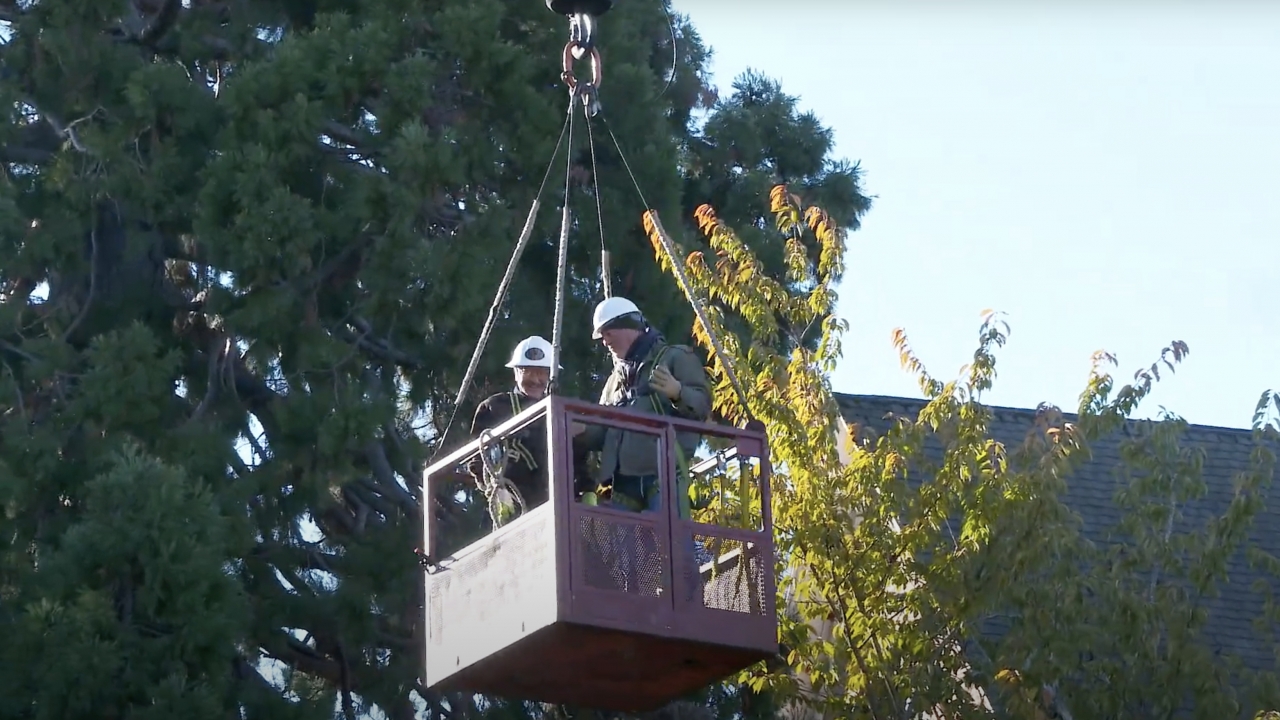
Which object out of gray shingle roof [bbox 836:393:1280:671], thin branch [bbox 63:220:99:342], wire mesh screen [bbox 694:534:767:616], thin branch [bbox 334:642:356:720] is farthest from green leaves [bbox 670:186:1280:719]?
thin branch [bbox 63:220:99:342]

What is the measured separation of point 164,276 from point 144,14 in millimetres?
2269

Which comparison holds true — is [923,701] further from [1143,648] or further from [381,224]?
[381,224]

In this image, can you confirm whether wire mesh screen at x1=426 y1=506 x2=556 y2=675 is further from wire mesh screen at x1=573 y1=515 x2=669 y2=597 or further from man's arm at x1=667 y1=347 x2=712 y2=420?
man's arm at x1=667 y1=347 x2=712 y2=420

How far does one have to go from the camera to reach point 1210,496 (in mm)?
21562

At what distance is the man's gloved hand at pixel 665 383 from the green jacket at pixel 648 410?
3 centimetres

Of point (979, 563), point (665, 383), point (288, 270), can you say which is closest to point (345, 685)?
point (288, 270)

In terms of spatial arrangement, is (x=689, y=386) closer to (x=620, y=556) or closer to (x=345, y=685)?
(x=620, y=556)

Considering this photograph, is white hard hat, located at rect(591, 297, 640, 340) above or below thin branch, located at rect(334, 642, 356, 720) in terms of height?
above

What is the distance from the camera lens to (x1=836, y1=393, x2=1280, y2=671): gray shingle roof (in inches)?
760

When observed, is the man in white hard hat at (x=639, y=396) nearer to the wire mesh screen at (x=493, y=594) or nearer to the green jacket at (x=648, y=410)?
the green jacket at (x=648, y=410)

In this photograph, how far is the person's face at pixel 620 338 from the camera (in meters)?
13.3

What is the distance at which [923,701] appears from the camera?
1594cm

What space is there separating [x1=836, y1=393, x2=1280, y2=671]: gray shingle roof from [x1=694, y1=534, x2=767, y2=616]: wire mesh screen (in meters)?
4.85

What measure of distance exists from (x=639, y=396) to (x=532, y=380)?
2.45 feet
